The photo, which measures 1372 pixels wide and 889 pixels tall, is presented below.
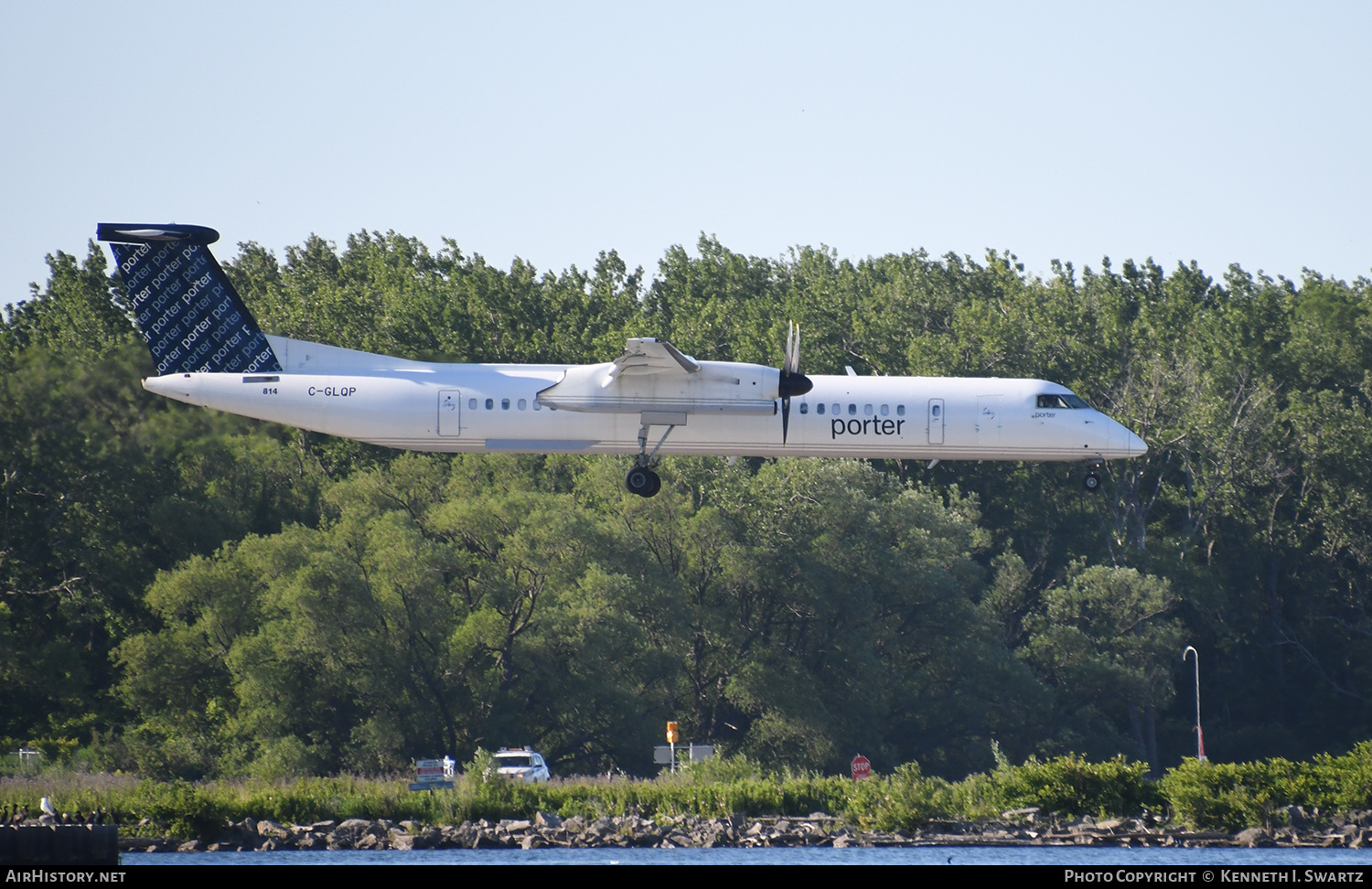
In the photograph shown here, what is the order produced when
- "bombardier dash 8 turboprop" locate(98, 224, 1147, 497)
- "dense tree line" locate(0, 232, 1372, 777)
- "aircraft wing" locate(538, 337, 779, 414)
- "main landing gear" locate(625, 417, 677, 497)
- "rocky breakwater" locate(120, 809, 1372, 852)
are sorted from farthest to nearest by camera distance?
"dense tree line" locate(0, 232, 1372, 777) < "rocky breakwater" locate(120, 809, 1372, 852) < "main landing gear" locate(625, 417, 677, 497) < "bombardier dash 8 turboprop" locate(98, 224, 1147, 497) < "aircraft wing" locate(538, 337, 779, 414)

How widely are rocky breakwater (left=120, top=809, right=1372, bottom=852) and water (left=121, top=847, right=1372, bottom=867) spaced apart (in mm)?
472

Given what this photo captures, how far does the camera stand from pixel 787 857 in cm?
3641

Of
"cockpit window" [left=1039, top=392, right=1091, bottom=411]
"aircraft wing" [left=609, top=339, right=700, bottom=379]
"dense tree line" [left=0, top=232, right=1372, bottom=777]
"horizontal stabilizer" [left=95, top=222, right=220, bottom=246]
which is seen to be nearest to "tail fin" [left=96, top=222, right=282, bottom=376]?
"horizontal stabilizer" [left=95, top=222, right=220, bottom=246]

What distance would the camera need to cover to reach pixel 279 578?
52625 millimetres

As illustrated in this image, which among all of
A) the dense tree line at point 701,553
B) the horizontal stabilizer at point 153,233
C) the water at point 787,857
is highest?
the horizontal stabilizer at point 153,233

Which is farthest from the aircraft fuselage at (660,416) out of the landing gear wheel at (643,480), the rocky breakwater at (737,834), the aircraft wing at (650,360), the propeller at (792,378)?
the rocky breakwater at (737,834)

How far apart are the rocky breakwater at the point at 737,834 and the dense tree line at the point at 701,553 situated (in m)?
11.0

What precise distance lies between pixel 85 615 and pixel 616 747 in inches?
693

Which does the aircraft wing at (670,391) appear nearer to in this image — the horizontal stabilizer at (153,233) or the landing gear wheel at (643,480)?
the landing gear wheel at (643,480)

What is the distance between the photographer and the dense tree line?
51.7m

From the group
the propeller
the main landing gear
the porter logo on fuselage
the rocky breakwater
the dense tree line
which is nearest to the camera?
the propeller

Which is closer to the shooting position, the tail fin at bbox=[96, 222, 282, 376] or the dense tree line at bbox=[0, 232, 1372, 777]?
the tail fin at bbox=[96, 222, 282, 376]

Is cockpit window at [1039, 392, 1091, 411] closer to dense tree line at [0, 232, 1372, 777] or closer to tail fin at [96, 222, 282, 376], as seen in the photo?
tail fin at [96, 222, 282, 376]

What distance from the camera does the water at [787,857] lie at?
35594mm
